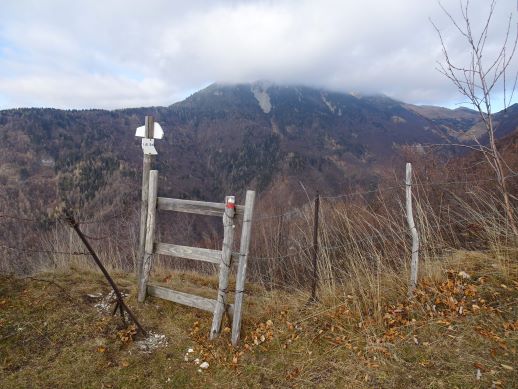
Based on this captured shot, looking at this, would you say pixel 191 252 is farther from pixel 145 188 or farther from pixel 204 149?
pixel 204 149

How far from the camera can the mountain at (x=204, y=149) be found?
230 feet

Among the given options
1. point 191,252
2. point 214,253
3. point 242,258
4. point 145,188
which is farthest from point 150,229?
point 242,258

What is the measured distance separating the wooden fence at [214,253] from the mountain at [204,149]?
3189 cm

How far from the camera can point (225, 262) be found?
3896 millimetres

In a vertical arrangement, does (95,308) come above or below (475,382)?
below

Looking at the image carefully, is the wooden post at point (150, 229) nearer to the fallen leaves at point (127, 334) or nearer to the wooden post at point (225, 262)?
the fallen leaves at point (127, 334)

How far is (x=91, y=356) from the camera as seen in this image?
3.62 meters

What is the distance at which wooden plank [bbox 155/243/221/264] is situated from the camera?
4.04 m

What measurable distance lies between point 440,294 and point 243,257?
2.23 metres

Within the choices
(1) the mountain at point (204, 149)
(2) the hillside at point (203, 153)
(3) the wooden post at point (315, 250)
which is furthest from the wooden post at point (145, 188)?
(1) the mountain at point (204, 149)

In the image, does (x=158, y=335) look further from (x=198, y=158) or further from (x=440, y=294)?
(x=198, y=158)

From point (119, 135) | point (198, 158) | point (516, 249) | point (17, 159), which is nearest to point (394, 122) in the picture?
point (198, 158)

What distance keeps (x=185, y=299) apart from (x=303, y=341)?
158 cm

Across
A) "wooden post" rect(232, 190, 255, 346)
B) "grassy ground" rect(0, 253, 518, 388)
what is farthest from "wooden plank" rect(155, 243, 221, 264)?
"grassy ground" rect(0, 253, 518, 388)
